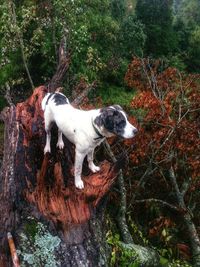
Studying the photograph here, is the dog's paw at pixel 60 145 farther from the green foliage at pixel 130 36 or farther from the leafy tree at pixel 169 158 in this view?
the green foliage at pixel 130 36

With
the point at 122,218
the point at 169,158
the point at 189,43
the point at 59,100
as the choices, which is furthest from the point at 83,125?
the point at 189,43

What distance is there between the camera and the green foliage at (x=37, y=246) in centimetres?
520

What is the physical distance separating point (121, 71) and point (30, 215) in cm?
1457

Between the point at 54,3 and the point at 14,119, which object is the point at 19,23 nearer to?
the point at 54,3

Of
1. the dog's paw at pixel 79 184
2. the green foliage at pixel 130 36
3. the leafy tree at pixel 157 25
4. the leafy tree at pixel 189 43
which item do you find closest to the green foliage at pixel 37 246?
the dog's paw at pixel 79 184

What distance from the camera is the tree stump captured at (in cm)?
544

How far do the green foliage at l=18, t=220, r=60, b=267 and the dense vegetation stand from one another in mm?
1855

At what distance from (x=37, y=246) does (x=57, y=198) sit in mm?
717

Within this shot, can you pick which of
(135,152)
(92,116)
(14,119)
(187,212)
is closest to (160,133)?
(135,152)

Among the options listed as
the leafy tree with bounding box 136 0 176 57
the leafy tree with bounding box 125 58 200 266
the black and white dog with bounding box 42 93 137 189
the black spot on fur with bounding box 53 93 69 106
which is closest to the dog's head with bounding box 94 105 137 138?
the black and white dog with bounding box 42 93 137 189

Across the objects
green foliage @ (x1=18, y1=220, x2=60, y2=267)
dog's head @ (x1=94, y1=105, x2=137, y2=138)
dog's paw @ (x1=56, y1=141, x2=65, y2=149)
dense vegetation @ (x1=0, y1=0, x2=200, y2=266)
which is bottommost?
dense vegetation @ (x1=0, y1=0, x2=200, y2=266)

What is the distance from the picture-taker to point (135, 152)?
10102mm

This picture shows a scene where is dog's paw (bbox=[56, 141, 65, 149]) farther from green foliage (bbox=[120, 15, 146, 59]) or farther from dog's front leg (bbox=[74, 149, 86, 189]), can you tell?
green foliage (bbox=[120, 15, 146, 59])

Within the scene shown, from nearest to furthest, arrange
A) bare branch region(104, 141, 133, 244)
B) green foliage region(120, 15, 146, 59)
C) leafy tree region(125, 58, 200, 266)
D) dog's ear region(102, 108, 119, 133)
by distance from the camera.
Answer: dog's ear region(102, 108, 119, 133), bare branch region(104, 141, 133, 244), leafy tree region(125, 58, 200, 266), green foliage region(120, 15, 146, 59)
